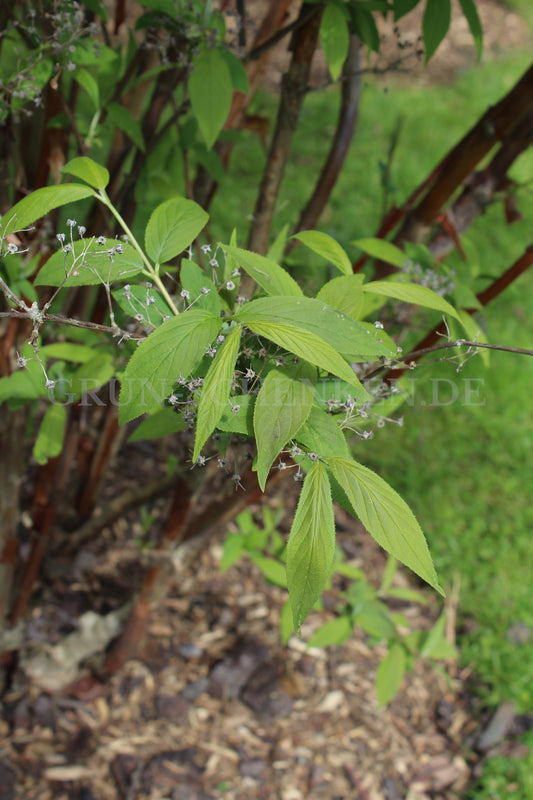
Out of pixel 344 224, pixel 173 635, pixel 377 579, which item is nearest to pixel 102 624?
pixel 173 635

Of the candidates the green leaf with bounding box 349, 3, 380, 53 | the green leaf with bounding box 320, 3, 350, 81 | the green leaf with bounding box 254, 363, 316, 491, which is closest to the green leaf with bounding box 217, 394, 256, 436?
the green leaf with bounding box 254, 363, 316, 491

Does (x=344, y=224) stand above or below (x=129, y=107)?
below

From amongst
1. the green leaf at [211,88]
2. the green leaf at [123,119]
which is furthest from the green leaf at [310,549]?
the green leaf at [123,119]

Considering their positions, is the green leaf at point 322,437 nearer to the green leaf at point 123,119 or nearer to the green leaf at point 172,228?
the green leaf at point 172,228

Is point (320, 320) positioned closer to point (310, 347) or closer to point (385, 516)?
point (310, 347)

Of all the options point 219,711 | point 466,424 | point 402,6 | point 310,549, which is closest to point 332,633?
point 219,711

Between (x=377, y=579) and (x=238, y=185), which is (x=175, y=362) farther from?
(x=238, y=185)
